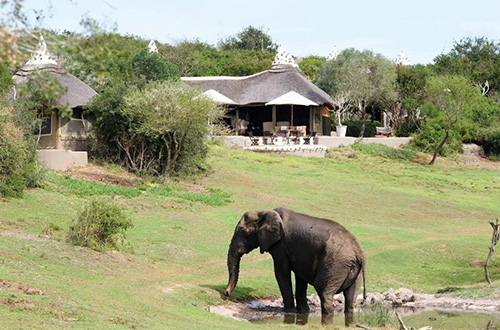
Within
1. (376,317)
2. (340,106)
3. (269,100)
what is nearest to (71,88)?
(269,100)

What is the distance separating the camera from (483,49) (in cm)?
8962

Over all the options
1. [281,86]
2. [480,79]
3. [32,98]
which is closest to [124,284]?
[32,98]

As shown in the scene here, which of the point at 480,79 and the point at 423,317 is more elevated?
the point at 480,79

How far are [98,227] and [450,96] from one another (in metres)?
38.0

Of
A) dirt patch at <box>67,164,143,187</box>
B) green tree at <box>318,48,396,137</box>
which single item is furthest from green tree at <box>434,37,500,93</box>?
dirt patch at <box>67,164,143,187</box>

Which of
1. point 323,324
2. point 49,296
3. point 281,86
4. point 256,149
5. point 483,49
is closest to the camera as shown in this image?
point 49,296

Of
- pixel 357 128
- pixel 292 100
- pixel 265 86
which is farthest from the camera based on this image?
pixel 357 128

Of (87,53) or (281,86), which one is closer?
(87,53)

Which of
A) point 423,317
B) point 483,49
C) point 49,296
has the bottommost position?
point 423,317

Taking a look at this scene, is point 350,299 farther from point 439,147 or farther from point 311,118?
point 311,118

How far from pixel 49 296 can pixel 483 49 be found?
3161 inches

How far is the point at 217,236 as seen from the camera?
97.2ft

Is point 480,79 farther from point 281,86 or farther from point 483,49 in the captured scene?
point 281,86

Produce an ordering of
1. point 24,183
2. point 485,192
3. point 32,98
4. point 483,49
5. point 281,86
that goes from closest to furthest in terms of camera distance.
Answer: point 24,183 → point 32,98 → point 485,192 → point 281,86 → point 483,49
